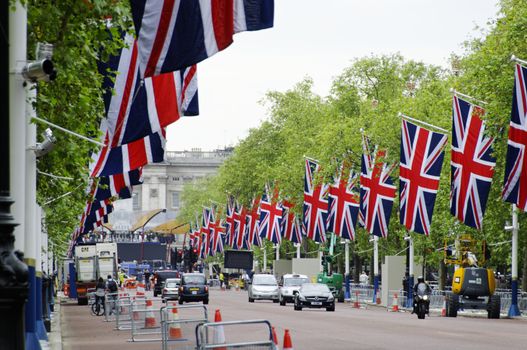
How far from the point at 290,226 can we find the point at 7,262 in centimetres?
7229

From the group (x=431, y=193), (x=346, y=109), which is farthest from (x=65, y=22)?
(x=346, y=109)

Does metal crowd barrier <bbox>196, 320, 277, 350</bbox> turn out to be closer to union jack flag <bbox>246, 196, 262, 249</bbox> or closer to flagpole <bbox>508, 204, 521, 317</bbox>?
flagpole <bbox>508, 204, 521, 317</bbox>

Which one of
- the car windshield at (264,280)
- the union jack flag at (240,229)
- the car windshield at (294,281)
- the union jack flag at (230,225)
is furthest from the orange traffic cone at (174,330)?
the union jack flag at (230,225)

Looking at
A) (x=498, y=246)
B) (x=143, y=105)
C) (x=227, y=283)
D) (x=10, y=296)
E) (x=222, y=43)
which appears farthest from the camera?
(x=227, y=283)

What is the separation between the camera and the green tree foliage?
165 feet

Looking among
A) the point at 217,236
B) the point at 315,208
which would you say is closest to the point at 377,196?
the point at 315,208

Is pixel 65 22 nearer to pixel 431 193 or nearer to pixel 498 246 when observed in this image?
pixel 431 193

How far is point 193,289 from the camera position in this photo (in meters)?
72.0

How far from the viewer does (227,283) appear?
415ft

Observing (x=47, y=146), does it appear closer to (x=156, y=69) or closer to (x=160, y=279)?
(x=156, y=69)

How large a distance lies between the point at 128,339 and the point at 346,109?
56.5 meters

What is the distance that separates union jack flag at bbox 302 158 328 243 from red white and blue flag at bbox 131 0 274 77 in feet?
169

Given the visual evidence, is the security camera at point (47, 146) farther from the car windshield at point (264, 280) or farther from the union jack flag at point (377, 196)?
the car windshield at point (264, 280)

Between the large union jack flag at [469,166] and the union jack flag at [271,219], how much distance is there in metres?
38.2
